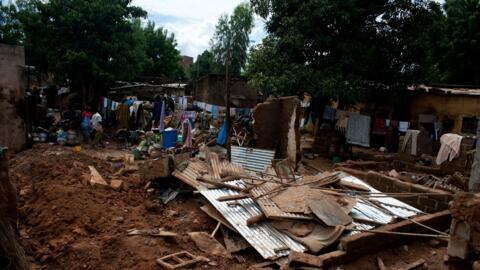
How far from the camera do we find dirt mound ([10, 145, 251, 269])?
18.7 feet

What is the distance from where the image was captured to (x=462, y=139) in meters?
11.6

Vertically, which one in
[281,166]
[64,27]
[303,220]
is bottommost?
[303,220]

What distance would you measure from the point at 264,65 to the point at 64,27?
30.9ft

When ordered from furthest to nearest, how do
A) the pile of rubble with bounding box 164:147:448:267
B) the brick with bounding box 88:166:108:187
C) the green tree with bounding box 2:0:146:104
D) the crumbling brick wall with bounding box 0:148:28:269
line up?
the green tree with bounding box 2:0:146:104, the brick with bounding box 88:166:108:187, the pile of rubble with bounding box 164:147:448:267, the crumbling brick wall with bounding box 0:148:28:269

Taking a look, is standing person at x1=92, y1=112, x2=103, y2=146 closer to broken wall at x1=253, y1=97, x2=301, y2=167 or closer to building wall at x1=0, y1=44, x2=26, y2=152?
building wall at x1=0, y1=44, x2=26, y2=152

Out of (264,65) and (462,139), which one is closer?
(462,139)

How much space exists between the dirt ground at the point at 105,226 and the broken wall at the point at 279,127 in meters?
3.27

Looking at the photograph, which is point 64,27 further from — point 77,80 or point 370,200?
point 370,200

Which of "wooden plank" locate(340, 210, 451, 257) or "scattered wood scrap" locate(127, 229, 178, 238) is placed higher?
"wooden plank" locate(340, 210, 451, 257)

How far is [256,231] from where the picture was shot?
19.8 feet

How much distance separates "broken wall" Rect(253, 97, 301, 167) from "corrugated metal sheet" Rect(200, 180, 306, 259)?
3.87 m

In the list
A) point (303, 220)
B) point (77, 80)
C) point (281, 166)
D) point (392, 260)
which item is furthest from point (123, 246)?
point (77, 80)

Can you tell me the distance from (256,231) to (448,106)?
14040mm

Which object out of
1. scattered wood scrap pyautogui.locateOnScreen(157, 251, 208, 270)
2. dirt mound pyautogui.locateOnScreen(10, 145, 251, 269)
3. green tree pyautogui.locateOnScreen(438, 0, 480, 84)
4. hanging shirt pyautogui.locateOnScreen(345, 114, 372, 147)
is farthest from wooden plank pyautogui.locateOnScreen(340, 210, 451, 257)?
green tree pyautogui.locateOnScreen(438, 0, 480, 84)
